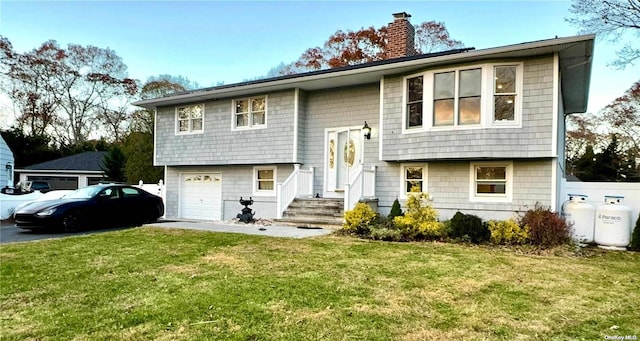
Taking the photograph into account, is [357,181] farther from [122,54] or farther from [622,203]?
[122,54]

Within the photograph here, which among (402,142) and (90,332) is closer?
(90,332)

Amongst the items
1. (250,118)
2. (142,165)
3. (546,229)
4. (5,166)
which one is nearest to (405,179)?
(546,229)

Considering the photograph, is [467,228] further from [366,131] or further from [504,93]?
[366,131]

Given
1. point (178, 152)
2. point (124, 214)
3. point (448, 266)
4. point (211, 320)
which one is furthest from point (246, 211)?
point (211, 320)

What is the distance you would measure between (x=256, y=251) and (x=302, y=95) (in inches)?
284

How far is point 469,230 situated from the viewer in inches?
344

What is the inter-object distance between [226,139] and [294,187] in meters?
3.56

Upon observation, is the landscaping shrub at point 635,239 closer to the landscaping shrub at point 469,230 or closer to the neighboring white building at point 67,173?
the landscaping shrub at point 469,230

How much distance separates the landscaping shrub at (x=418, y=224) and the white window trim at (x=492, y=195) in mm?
1783

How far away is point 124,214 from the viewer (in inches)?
496

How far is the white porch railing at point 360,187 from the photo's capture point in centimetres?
1052

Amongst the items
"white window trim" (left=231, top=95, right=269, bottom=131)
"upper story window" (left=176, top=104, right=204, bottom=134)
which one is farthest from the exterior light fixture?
"upper story window" (left=176, top=104, right=204, bottom=134)

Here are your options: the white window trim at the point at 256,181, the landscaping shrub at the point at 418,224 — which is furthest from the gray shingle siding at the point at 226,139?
the landscaping shrub at the point at 418,224

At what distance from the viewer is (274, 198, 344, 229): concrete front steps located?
10.9 meters
